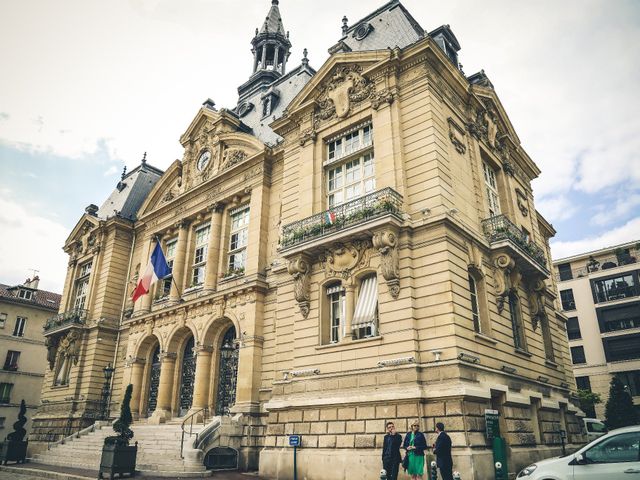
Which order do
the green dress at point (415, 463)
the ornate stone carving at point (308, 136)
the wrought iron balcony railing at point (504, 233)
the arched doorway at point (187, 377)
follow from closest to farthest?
the green dress at point (415, 463), the wrought iron balcony railing at point (504, 233), the ornate stone carving at point (308, 136), the arched doorway at point (187, 377)

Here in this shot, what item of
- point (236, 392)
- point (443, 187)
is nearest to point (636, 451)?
point (443, 187)

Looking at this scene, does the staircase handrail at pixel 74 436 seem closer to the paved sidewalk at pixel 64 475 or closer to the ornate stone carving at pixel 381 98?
the paved sidewalk at pixel 64 475

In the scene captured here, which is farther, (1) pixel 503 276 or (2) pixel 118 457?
(1) pixel 503 276

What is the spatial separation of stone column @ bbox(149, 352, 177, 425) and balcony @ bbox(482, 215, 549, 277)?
18.1 meters

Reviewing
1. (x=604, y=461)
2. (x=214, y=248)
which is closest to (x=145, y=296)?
(x=214, y=248)

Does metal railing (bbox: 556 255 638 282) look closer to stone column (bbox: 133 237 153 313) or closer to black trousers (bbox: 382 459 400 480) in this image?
stone column (bbox: 133 237 153 313)

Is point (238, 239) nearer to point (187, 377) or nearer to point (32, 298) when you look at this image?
point (187, 377)

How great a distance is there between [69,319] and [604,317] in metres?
52.5

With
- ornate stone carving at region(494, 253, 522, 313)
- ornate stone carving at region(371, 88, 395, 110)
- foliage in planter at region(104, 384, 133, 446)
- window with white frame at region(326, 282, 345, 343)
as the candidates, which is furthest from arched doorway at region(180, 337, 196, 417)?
ornate stone carving at region(371, 88, 395, 110)

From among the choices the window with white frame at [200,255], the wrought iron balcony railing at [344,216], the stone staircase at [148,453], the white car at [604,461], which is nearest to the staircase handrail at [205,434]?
the stone staircase at [148,453]

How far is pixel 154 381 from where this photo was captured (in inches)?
1137

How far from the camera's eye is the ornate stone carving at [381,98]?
20031mm

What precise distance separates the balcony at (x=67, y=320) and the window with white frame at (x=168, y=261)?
7302 millimetres

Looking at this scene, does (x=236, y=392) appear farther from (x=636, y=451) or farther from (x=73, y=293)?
(x=73, y=293)
